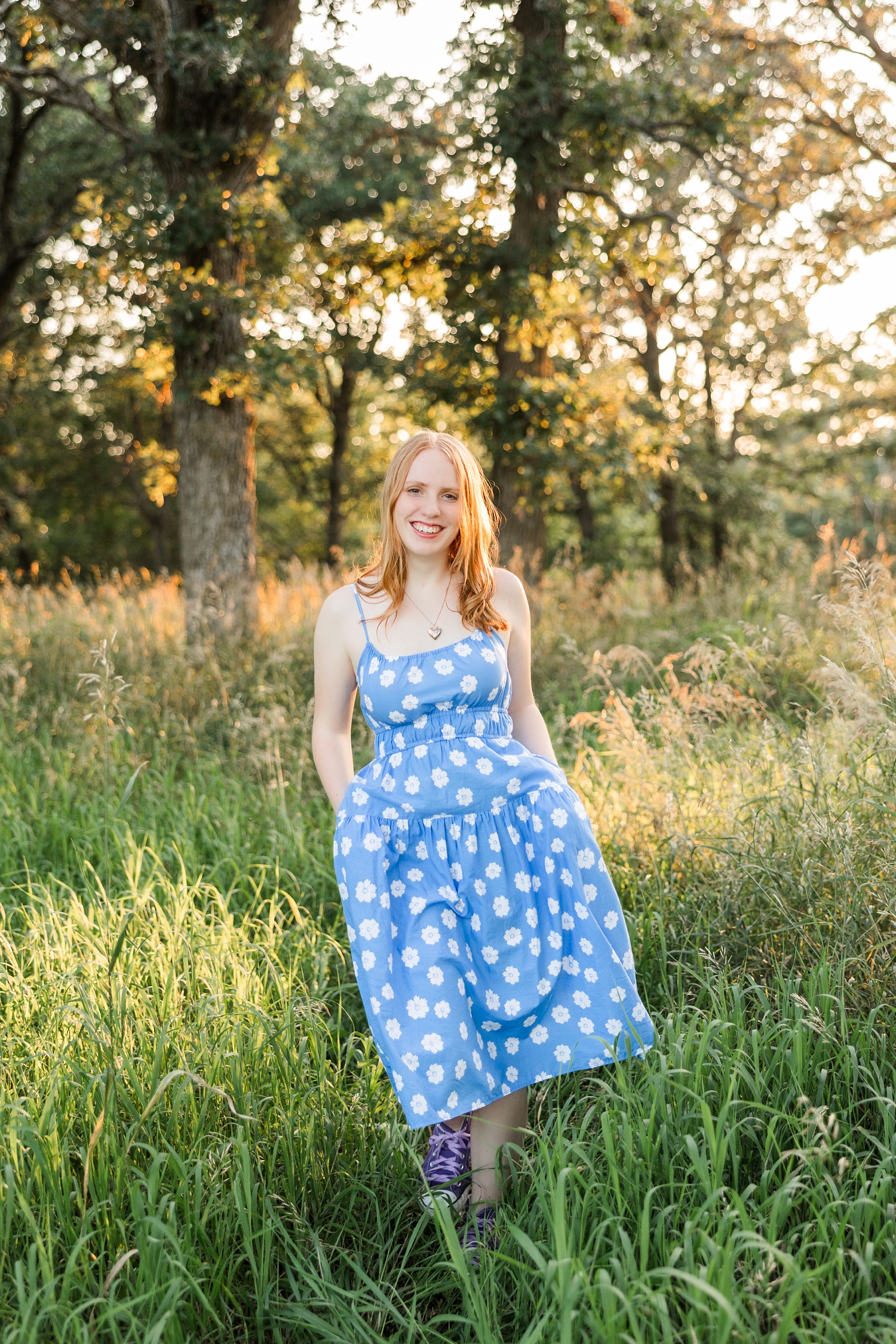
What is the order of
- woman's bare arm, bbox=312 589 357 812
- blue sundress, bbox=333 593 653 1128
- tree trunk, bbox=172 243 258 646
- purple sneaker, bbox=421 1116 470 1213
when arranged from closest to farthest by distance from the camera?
blue sundress, bbox=333 593 653 1128
purple sneaker, bbox=421 1116 470 1213
woman's bare arm, bbox=312 589 357 812
tree trunk, bbox=172 243 258 646

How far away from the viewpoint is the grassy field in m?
1.70

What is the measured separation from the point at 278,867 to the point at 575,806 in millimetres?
1685

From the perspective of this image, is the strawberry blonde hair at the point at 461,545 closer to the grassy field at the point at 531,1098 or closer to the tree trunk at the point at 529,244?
the grassy field at the point at 531,1098

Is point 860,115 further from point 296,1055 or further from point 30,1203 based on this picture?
point 30,1203

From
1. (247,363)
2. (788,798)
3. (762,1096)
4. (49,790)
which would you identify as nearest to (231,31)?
(247,363)

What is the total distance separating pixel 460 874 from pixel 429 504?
0.93 m

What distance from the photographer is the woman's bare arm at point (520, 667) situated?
8.35 feet

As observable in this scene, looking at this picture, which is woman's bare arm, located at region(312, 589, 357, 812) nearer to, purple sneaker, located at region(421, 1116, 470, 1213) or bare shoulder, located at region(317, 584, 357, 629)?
bare shoulder, located at region(317, 584, 357, 629)

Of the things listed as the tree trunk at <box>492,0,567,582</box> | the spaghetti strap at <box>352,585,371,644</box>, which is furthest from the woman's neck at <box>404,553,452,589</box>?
the tree trunk at <box>492,0,567,582</box>

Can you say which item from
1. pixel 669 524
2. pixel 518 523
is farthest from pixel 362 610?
pixel 669 524

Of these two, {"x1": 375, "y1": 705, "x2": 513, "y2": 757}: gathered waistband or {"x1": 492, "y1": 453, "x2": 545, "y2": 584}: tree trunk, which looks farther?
{"x1": 492, "y1": 453, "x2": 545, "y2": 584}: tree trunk

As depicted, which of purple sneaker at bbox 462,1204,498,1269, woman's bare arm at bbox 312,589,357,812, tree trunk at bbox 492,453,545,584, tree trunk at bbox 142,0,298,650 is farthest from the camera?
tree trunk at bbox 492,453,545,584

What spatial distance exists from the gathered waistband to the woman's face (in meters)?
0.43

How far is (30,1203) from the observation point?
1887 millimetres
